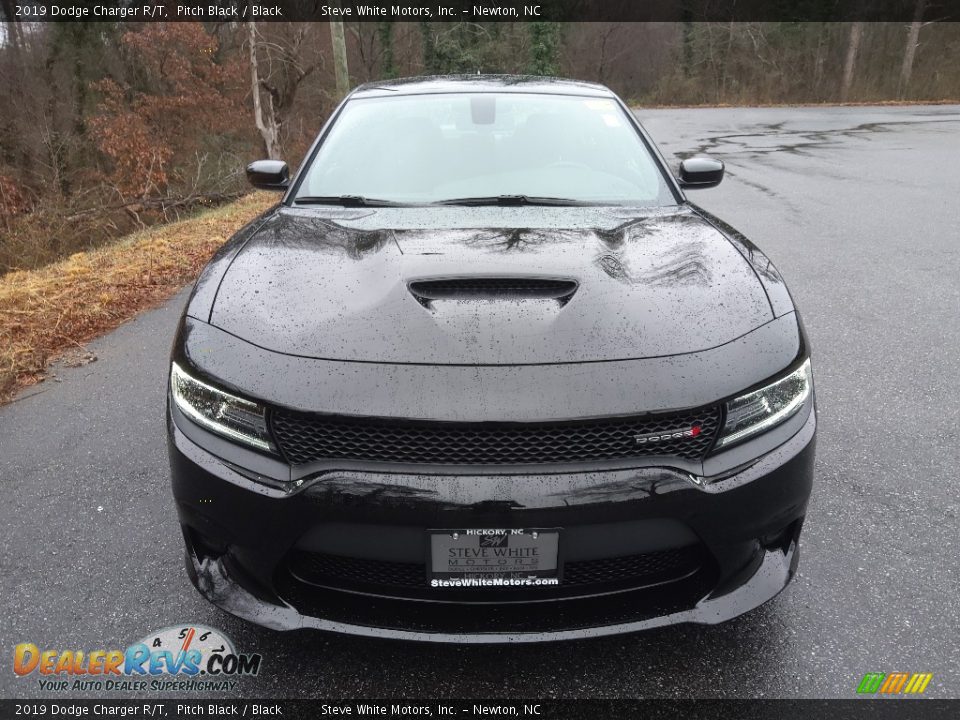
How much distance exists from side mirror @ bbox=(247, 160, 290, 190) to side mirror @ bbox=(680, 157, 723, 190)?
1833 millimetres

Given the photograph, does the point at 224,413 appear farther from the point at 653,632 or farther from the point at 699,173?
the point at 699,173

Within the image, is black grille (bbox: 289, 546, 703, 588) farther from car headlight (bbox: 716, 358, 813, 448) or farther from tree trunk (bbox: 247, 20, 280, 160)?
tree trunk (bbox: 247, 20, 280, 160)

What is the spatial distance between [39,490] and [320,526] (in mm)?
1816

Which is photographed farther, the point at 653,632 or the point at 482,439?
the point at 653,632

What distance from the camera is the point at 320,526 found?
1588 millimetres

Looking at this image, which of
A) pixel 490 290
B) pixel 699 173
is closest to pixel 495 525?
pixel 490 290

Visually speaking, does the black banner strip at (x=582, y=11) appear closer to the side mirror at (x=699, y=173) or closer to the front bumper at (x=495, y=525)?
the side mirror at (x=699, y=173)

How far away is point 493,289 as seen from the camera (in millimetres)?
1872

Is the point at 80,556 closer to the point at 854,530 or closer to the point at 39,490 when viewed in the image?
the point at 39,490

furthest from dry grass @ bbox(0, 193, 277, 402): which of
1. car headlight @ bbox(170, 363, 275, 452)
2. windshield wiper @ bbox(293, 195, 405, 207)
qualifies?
car headlight @ bbox(170, 363, 275, 452)

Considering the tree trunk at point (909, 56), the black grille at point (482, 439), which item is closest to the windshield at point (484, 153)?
the black grille at point (482, 439)

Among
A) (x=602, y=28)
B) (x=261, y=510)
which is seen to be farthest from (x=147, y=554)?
(x=602, y=28)

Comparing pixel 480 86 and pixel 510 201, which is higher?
pixel 480 86

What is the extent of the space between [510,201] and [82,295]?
368 centimetres
